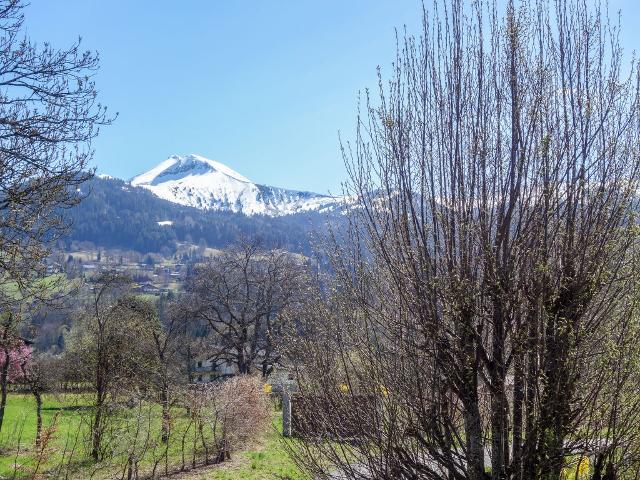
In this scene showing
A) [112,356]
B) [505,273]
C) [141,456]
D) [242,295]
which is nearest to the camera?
[505,273]

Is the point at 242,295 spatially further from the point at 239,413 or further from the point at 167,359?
the point at 239,413

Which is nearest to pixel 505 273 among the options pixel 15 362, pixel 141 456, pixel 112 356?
pixel 141 456

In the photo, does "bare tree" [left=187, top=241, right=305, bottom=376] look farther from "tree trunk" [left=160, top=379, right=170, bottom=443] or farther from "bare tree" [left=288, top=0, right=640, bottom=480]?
"bare tree" [left=288, top=0, right=640, bottom=480]

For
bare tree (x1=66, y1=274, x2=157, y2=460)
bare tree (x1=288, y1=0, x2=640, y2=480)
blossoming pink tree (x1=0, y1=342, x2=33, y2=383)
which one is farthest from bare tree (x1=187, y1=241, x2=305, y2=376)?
bare tree (x1=288, y1=0, x2=640, y2=480)

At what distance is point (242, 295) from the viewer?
2919cm

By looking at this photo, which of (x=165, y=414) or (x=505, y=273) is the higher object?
(x=505, y=273)

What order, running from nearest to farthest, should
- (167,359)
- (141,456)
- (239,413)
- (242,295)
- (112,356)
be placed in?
(141,456) → (239,413) → (112,356) → (167,359) → (242,295)

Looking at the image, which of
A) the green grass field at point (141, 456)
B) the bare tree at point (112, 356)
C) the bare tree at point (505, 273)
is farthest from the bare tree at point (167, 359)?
the bare tree at point (505, 273)

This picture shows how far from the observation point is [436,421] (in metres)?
3.72

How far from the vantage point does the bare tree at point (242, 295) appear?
28219mm

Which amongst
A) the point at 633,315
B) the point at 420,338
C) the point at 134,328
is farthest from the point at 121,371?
the point at 633,315

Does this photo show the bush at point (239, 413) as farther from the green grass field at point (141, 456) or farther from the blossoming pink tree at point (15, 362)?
the blossoming pink tree at point (15, 362)

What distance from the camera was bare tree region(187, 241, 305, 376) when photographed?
92.6 feet

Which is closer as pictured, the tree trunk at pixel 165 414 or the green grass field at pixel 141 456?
the green grass field at pixel 141 456
